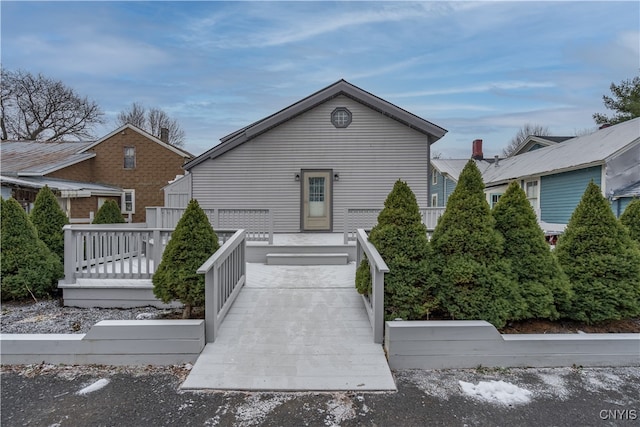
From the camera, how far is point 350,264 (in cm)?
657

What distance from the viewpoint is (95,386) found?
2938 millimetres

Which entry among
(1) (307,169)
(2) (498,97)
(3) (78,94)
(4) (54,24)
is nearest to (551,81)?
(2) (498,97)

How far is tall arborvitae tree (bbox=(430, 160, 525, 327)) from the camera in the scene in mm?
3510

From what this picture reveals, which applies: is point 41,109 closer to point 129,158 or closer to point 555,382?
point 129,158

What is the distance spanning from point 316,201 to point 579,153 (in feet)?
31.9

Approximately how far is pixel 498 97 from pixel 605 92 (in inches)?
472

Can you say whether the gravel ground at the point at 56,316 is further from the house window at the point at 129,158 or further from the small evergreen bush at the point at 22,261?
the house window at the point at 129,158

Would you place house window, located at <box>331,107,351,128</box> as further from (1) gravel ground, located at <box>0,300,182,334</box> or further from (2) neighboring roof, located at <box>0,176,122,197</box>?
(2) neighboring roof, located at <box>0,176,122,197</box>

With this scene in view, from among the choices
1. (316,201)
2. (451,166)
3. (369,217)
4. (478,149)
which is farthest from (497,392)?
(478,149)

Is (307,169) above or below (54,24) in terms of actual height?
below

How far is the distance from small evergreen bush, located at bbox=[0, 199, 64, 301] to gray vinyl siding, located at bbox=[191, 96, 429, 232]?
17.9 feet

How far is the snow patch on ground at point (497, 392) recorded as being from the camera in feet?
9.05

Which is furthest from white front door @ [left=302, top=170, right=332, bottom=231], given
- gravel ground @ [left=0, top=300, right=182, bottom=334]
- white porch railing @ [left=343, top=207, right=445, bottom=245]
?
gravel ground @ [left=0, top=300, right=182, bottom=334]

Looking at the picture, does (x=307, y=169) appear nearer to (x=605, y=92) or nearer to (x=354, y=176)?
(x=354, y=176)
